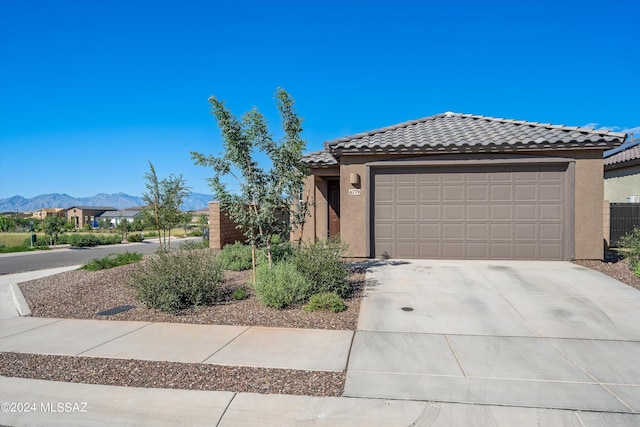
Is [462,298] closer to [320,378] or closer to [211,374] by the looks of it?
[320,378]

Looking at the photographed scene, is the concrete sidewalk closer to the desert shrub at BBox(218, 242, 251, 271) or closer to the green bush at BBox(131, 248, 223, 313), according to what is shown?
Result: the green bush at BBox(131, 248, 223, 313)

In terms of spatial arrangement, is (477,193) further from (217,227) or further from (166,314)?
(217,227)

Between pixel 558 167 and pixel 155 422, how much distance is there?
1171cm

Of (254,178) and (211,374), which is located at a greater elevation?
(254,178)

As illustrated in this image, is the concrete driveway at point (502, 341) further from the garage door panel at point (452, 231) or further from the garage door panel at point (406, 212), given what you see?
the garage door panel at point (406, 212)

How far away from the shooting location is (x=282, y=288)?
7.02 metres

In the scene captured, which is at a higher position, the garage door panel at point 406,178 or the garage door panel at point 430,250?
the garage door panel at point 406,178

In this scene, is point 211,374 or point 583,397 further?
point 211,374

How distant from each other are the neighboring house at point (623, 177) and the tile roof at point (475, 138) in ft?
31.3

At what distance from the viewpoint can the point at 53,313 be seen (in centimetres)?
746

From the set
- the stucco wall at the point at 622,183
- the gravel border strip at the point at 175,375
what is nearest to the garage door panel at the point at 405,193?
the gravel border strip at the point at 175,375

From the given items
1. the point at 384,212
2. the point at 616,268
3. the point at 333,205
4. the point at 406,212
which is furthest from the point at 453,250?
the point at 333,205

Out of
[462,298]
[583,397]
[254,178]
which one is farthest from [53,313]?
[583,397]

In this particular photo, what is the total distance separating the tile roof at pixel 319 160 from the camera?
45.7ft
